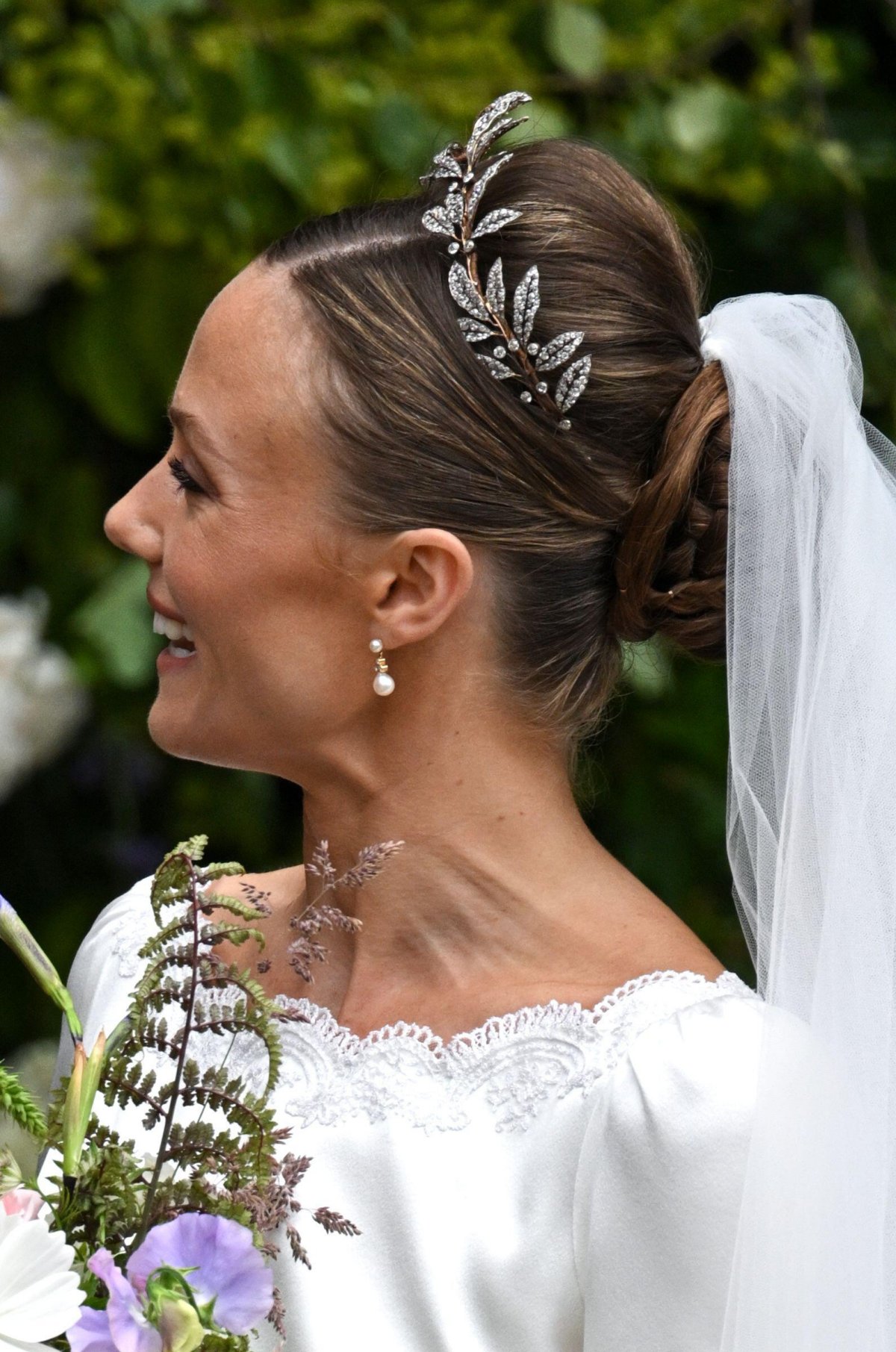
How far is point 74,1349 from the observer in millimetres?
976

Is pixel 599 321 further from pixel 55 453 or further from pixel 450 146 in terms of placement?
pixel 55 453

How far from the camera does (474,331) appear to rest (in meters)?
1.50

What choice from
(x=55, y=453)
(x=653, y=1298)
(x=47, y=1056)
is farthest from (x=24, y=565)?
(x=653, y=1298)

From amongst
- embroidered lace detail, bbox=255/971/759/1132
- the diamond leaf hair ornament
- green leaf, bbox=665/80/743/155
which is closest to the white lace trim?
embroidered lace detail, bbox=255/971/759/1132

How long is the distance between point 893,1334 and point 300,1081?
52 centimetres

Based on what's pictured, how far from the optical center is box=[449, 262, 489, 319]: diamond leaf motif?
1.50 metres

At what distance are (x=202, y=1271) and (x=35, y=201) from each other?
1839 mm

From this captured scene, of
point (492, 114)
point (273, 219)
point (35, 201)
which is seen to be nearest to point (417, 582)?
point (492, 114)

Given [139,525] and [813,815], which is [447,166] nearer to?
[139,525]

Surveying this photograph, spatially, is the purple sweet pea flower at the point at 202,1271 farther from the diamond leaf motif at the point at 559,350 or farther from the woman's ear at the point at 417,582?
the diamond leaf motif at the point at 559,350

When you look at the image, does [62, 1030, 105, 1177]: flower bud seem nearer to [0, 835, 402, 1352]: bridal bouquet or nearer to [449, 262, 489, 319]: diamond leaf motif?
[0, 835, 402, 1352]: bridal bouquet

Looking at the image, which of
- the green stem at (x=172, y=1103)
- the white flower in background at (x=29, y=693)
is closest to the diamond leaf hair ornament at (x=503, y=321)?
the green stem at (x=172, y=1103)

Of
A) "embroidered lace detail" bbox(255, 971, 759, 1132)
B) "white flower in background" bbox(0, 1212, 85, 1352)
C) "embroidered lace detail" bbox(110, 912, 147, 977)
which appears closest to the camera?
"white flower in background" bbox(0, 1212, 85, 1352)

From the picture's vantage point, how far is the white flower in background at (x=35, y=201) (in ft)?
A: 8.25
